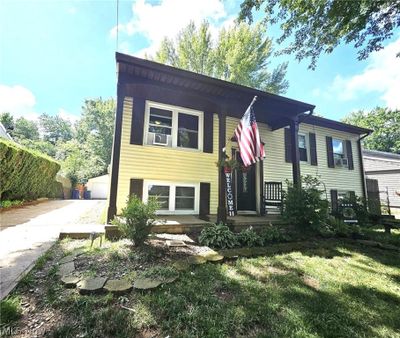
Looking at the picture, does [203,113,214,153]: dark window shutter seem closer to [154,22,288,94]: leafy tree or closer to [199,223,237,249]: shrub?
[199,223,237,249]: shrub

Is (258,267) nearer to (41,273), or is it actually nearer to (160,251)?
(160,251)

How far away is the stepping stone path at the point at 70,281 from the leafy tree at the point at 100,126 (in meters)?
25.0

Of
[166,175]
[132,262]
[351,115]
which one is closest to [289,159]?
[166,175]

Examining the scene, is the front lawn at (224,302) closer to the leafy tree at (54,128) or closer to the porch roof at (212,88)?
the porch roof at (212,88)

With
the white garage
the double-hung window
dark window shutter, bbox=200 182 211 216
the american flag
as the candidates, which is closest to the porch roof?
the american flag

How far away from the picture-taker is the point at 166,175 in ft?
19.3

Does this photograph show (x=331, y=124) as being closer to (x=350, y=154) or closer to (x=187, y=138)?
(x=350, y=154)

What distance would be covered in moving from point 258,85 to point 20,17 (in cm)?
1360

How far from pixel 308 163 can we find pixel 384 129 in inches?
1199

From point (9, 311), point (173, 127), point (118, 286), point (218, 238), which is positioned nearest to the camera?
point (9, 311)

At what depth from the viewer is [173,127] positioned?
6203mm

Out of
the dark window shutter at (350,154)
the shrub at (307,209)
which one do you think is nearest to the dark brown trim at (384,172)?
the dark window shutter at (350,154)

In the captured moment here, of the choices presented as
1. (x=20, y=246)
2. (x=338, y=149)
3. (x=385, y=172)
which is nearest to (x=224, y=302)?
(x=20, y=246)

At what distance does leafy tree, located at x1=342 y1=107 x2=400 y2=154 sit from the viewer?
28.0 metres
